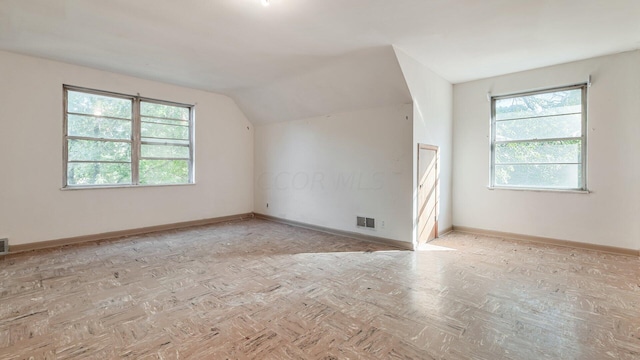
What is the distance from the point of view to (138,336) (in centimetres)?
202

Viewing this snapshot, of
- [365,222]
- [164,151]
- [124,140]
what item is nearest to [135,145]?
[124,140]

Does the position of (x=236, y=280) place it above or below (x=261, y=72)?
below

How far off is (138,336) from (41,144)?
12.5 feet

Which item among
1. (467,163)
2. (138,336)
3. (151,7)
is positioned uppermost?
(151,7)

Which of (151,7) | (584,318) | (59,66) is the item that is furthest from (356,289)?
(59,66)

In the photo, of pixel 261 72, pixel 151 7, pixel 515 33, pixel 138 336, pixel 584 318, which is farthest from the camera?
pixel 261 72

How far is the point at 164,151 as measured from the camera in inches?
214

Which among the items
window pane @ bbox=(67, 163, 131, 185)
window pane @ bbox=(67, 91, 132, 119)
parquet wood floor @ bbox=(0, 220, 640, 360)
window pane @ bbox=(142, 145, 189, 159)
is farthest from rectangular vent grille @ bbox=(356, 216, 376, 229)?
window pane @ bbox=(67, 91, 132, 119)

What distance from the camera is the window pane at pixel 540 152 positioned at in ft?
14.2

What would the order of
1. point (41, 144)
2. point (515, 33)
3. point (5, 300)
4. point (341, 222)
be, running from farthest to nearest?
point (341, 222) → point (41, 144) → point (515, 33) → point (5, 300)

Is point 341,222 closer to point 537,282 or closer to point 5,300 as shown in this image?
point 537,282

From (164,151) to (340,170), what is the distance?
133 inches

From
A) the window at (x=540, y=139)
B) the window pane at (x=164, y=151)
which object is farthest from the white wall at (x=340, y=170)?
the window at (x=540, y=139)

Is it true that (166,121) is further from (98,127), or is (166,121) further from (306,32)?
(306,32)
